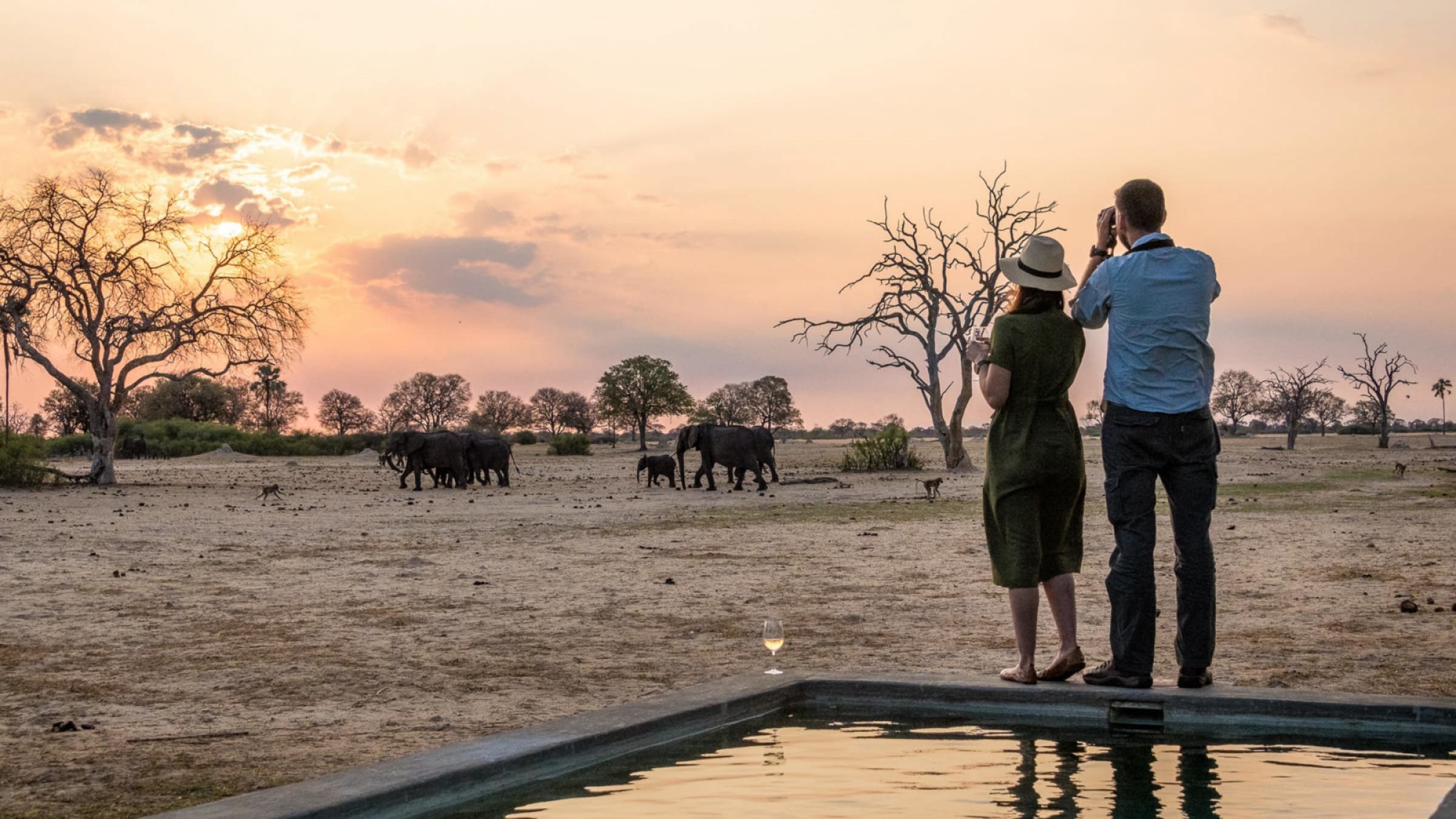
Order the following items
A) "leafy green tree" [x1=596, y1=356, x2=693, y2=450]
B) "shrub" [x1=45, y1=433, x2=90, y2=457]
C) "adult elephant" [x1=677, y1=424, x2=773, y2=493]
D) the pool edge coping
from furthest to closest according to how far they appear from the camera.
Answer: "leafy green tree" [x1=596, y1=356, x2=693, y2=450] → "shrub" [x1=45, y1=433, x2=90, y2=457] → "adult elephant" [x1=677, y1=424, x2=773, y2=493] → the pool edge coping

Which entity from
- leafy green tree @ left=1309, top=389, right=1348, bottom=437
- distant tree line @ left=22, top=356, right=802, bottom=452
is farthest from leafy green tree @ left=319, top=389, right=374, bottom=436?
leafy green tree @ left=1309, top=389, right=1348, bottom=437

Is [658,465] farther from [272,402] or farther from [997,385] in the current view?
[272,402]

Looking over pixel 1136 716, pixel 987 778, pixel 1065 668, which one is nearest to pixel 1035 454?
pixel 1065 668

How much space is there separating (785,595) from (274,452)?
190ft

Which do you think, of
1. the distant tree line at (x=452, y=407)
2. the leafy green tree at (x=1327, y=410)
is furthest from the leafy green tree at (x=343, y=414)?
the leafy green tree at (x=1327, y=410)

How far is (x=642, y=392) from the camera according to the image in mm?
85688

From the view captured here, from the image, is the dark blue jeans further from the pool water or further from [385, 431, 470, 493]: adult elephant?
[385, 431, 470, 493]: adult elephant

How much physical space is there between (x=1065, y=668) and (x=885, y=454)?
112ft

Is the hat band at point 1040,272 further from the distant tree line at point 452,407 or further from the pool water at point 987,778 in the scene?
the distant tree line at point 452,407

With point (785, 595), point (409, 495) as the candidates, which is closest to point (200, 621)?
point (785, 595)

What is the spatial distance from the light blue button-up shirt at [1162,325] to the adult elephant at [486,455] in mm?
31919

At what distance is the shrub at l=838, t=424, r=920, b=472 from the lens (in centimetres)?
4000

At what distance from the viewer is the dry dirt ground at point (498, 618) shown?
5.80 meters

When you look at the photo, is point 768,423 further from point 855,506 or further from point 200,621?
point 200,621
